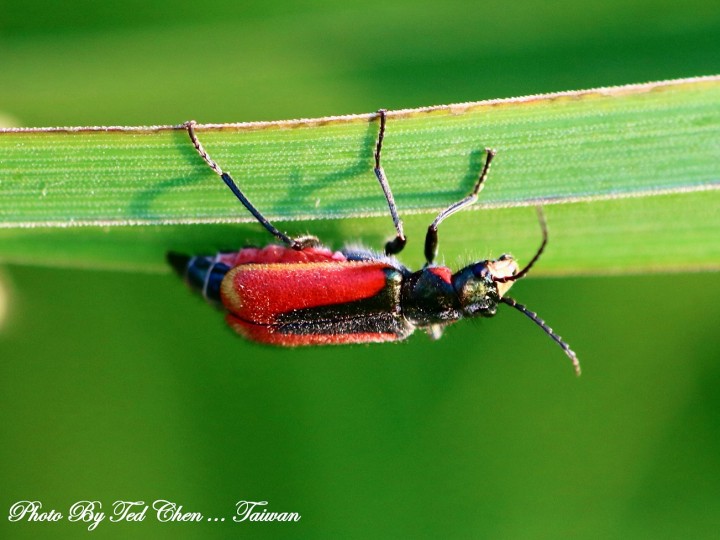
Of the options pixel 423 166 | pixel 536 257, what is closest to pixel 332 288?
pixel 423 166

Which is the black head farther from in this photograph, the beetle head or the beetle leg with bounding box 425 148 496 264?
the beetle leg with bounding box 425 148 496 264

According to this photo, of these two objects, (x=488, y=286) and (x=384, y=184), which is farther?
(x=488, y=286)

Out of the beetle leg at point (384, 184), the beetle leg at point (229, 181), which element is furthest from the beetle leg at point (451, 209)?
the beetle leg at point (229, 181)

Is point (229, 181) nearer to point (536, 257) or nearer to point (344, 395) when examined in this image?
point (536, 257)

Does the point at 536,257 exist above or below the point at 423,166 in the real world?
below

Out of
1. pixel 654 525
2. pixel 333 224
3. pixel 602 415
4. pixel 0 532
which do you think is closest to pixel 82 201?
pixel 333 224

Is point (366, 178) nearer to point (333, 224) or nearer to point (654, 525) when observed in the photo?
point (333, 224)
